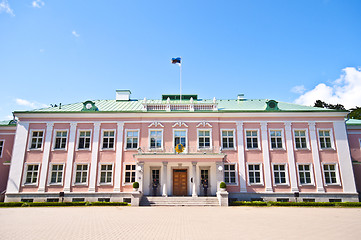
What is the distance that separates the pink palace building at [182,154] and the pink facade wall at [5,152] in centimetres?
21

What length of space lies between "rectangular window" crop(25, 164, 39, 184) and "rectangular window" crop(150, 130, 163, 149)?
11.7m

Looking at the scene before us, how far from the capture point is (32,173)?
22.8 meters

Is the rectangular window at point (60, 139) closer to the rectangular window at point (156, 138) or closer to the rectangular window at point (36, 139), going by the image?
the rectangular window at point (36, 139)

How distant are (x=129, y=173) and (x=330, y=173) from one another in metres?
19.8

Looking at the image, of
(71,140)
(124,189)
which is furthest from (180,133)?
(71,140)

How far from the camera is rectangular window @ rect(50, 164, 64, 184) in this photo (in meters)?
22.8

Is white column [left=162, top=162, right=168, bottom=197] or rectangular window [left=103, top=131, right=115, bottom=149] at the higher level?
rectangular window [left=103, top=131, right=115, bottom=149]

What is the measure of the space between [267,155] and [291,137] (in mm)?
3176


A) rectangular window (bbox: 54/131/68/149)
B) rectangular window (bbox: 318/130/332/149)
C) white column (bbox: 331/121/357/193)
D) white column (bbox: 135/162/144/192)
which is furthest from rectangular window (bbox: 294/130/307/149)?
rectangular window (bbox: 54/131/68/149)

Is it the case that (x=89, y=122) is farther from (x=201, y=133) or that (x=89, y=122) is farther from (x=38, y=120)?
(x=201, y=133)

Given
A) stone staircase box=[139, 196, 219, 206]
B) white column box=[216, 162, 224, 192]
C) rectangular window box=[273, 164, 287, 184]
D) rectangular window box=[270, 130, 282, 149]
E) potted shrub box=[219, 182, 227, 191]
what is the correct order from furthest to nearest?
rectangular window box=[270, 130, 282, 149] → rectangular window box=[273, 164, 287, 184] → white column box=[216, 162, 224, 192] → potted shrub box=[219, 182, 227, 191] → stone staircase box=[139, 196, 219, 206]

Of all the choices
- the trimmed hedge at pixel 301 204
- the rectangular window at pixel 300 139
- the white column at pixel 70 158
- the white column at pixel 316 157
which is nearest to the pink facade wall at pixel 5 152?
the white column at pixel 70 158

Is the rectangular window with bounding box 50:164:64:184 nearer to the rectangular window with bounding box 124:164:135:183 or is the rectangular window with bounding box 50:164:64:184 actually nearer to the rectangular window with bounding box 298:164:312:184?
the rectangular window with bounding box 124:164:135:183

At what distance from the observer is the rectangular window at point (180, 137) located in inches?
933
